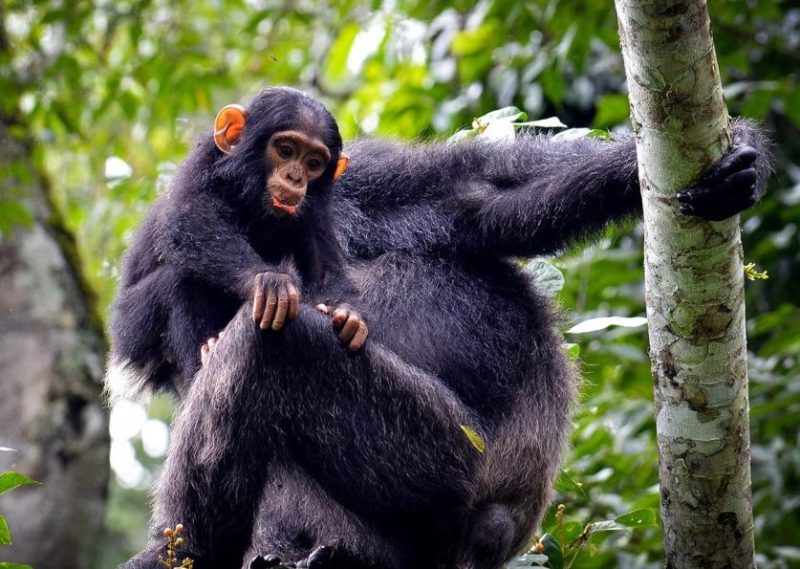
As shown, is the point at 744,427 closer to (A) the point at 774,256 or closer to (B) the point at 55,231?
(A) the point at 774,256

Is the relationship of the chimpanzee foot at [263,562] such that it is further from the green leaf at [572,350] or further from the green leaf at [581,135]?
the green leaf at [581,135]

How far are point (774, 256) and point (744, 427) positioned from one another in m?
4.16

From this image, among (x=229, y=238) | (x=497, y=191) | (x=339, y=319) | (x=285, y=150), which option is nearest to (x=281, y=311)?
(x=339, y=319)

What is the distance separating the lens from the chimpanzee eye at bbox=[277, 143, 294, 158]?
14.5 feet

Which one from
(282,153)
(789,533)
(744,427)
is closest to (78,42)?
(282,153)

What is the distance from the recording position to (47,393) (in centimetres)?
704

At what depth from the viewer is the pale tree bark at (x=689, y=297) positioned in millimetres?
3109

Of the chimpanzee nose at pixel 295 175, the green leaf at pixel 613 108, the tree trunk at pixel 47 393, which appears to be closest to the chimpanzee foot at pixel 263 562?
the chimpanzee nose at pixel 295 175

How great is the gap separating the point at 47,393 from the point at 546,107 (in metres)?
4.19

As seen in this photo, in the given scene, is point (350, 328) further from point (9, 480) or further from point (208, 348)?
point (9, 480)

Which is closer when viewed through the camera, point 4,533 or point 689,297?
point 4,533

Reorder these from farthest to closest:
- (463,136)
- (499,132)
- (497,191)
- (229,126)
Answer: (463,136)
(499,132)
(229,126)
(497,191)

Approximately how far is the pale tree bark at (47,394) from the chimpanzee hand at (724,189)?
14.6 feet

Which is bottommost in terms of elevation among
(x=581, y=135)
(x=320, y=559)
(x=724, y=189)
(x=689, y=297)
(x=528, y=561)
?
(x=528, y=561)
